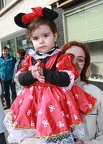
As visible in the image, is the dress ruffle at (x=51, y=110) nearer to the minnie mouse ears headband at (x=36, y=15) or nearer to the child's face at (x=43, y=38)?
the child's face at (x=43, y=38)

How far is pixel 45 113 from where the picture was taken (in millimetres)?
1566

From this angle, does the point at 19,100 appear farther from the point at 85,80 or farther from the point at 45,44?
the point at 85,80

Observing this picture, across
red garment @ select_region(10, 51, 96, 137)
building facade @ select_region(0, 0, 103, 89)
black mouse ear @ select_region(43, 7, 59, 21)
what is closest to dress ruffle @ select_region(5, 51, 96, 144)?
red garment @ select_region(10, 51, 96, 137)

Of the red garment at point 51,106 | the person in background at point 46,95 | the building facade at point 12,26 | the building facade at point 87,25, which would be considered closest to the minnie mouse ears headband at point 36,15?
the person in background at point 46,95

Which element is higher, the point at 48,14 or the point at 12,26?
the point at 12,26

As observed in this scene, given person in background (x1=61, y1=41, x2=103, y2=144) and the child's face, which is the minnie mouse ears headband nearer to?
the child's face

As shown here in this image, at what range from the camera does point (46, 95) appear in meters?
1.62

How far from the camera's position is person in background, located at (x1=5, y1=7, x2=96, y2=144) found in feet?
→ 5.15

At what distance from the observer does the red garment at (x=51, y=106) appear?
1562 mm

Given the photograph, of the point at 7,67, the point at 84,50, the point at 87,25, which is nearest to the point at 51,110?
the point at 84,50

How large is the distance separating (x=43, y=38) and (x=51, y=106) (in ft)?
1.61

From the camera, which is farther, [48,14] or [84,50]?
[84,50]

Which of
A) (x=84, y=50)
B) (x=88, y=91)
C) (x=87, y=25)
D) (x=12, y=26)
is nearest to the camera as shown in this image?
(x=88, y=91)

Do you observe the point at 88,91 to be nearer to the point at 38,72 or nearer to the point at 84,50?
the point at 84,50
